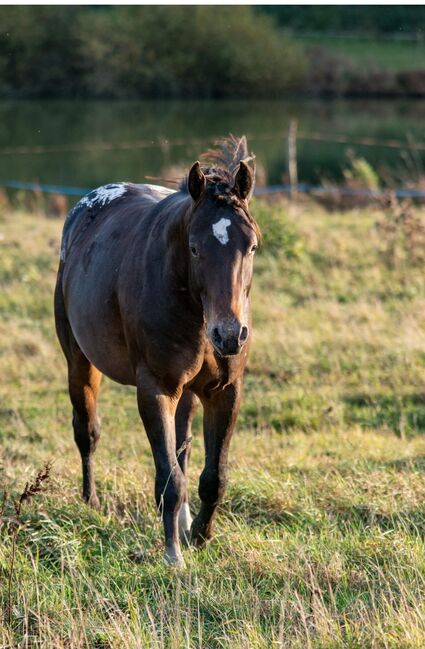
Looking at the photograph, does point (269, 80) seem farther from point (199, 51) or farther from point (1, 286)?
point (1, 286)

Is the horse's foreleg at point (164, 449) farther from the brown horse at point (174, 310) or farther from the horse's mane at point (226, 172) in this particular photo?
the horse's mane at point (226, 172)

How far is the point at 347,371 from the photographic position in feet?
→ 26.4

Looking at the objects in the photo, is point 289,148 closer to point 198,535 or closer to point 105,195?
point 105,195

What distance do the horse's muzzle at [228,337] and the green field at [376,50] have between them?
125 feet

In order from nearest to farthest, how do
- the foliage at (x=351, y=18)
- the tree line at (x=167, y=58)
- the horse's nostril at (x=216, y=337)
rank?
1. the horse's nostril at (x=216, y=337)
2. the tree line at (x=167, y=58)
3. the foliage at (x=351, y=18)

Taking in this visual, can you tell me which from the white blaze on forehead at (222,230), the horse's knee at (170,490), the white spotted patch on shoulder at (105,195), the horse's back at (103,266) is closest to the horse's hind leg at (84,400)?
the horse's back at (103,266)

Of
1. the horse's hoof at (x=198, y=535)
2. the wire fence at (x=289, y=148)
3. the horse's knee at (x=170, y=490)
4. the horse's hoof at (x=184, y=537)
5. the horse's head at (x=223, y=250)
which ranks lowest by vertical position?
the wire fence at (x=289, y=148)

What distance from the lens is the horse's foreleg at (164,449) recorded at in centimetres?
436

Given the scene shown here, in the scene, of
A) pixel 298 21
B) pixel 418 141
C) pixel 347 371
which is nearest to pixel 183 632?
pixel 347 371

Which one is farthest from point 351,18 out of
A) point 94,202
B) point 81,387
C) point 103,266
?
point 103,266

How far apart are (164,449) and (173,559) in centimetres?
54

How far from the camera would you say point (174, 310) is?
4297 mm

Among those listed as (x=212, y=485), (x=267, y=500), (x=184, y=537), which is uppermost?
(x=212, y=485)

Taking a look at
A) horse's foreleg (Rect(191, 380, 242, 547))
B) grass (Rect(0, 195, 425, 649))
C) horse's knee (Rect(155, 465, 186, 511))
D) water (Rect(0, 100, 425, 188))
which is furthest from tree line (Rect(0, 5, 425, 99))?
horse's knee (Rect(155, 465, 186, 511))
